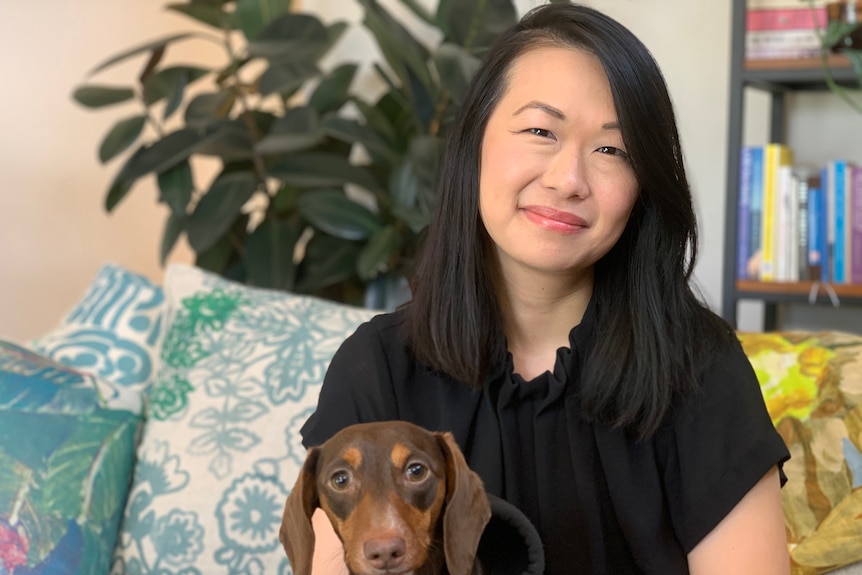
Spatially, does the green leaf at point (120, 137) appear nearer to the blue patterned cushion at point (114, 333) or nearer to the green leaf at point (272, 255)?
the green leaf at point (272, 255)

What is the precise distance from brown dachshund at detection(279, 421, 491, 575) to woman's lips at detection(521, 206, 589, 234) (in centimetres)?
39

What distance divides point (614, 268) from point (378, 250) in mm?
1181

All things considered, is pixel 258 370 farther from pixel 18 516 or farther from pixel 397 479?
pixel 397 479

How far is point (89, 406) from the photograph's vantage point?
1.86 m

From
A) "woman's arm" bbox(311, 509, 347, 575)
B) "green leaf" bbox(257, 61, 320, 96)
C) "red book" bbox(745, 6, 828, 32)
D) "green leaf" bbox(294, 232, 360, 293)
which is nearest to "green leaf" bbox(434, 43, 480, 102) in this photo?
"green leaf" bbox(257, 61, 320, 96)

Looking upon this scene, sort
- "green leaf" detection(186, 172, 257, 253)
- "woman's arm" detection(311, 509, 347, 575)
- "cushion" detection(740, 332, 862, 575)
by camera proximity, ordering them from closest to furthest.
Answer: "woman's arm" detection(311, 509, 347, 575), "cushion" detection(740, 332, 862, 575), "green leaf" detection(186, 172, 257, 253)

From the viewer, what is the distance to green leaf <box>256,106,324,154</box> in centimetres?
253

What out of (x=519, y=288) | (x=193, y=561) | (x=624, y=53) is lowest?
(x=193, y=561)

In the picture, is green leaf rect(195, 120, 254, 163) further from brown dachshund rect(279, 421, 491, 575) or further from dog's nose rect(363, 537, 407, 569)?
dog's nose rect(363, 537, 407, 569)

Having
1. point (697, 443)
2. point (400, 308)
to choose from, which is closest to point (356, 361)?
point (400, 308)

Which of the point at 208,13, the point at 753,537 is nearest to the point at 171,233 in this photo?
the point at 208,13

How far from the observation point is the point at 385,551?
895 millimetres

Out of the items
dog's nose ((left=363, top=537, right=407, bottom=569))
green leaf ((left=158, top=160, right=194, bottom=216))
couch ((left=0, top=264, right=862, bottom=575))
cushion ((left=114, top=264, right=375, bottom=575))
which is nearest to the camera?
dog's nose ((left=363, top=537, right=407, bottom=569))

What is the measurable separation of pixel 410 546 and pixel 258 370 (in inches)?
40.1
